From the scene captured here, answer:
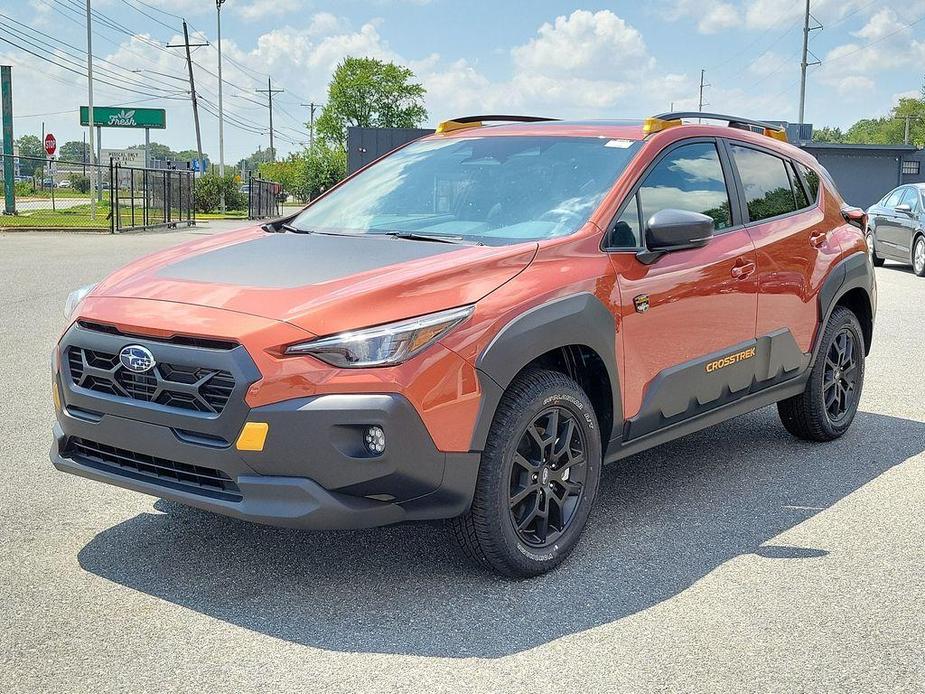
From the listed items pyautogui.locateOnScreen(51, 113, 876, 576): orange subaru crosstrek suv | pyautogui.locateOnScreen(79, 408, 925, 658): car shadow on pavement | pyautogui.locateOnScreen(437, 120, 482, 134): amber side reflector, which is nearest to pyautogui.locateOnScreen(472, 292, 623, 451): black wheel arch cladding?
pyautogui.locateOnScreen(51, 113, 876, 576): orange subaru crosstrek suv

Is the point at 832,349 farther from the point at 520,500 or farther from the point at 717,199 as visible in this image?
the point at 520,500

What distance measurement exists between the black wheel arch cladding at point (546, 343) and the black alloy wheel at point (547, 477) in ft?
0.80

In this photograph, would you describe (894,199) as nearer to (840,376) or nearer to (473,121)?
(840,376)

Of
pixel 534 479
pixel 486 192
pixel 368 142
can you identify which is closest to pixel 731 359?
pixel 486 192

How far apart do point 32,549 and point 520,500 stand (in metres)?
2.00

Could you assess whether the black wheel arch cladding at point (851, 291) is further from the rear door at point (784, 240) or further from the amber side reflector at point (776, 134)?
the amber side reflector at point (776, 134)

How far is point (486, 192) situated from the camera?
15.8 feet

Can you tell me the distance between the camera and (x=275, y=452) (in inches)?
137

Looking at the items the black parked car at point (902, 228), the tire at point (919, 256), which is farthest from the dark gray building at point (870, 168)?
the tire at point (919, 256)

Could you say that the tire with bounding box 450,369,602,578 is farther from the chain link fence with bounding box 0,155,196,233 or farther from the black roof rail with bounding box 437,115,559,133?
the chain link fence with bounding box 0,155,196,233

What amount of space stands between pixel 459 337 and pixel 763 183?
278 cm

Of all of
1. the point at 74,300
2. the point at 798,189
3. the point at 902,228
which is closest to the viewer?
→ the point at 74,300

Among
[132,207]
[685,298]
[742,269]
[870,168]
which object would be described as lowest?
[685,298]

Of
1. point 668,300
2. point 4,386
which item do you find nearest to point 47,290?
point 4,386
